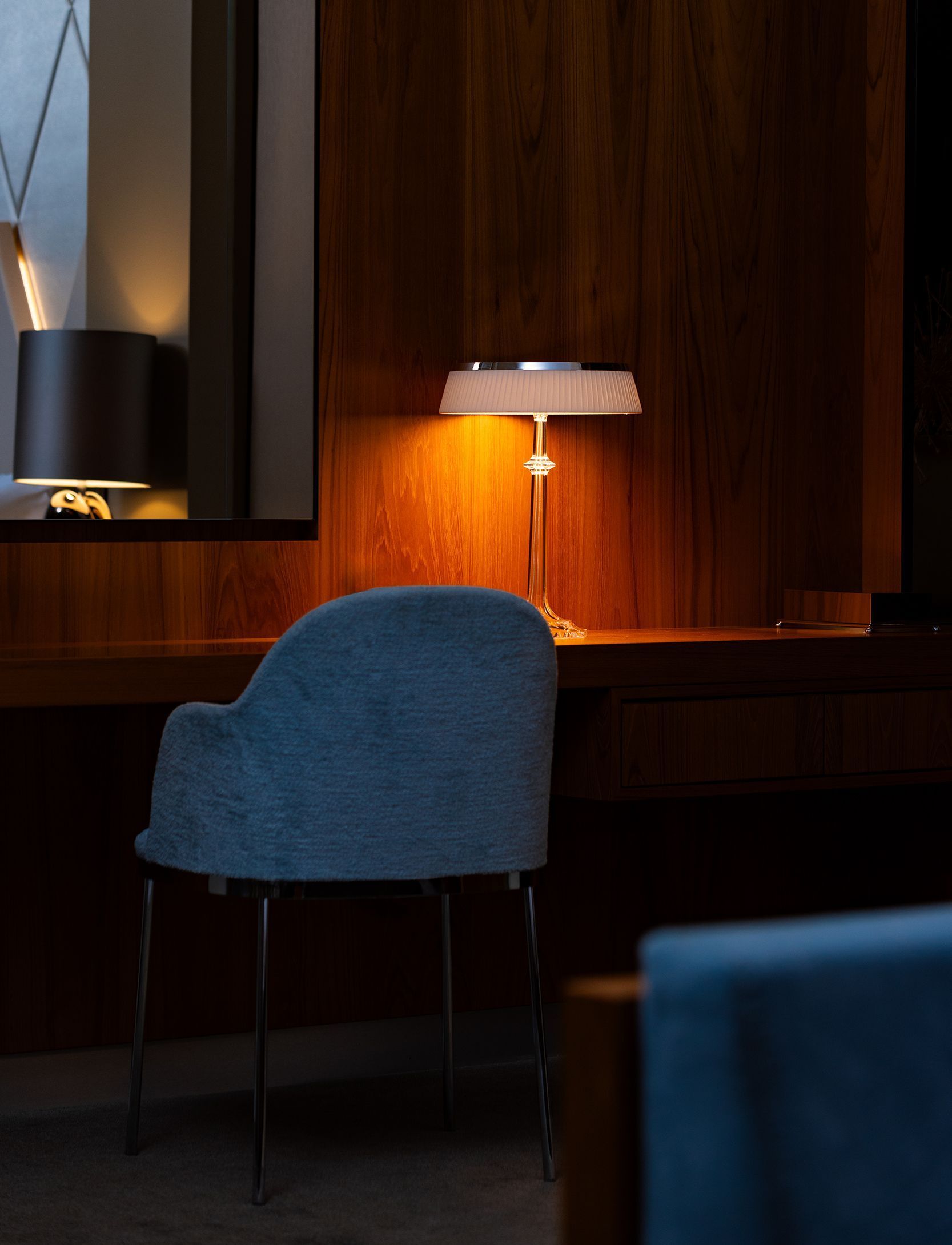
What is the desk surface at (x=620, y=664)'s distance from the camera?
2.17 m

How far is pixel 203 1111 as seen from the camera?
2627 mm

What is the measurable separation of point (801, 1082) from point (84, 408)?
2.12m

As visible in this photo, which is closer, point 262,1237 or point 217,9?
point 262,1237

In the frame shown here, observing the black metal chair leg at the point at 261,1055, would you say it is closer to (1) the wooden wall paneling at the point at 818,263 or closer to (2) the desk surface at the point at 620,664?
(2) the desk surface at the point at 620,664

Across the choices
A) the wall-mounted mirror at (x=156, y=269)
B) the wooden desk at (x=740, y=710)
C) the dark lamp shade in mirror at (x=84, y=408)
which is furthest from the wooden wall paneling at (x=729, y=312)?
the dark lamp shade in mirror at (x=84, y=408)

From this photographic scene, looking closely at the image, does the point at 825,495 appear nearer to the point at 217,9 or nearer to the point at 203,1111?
the point at 217,9

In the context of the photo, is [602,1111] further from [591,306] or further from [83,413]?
[591,306]

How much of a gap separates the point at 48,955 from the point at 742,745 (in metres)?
1.18

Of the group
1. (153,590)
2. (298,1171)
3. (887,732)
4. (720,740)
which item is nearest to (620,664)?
(720,740)

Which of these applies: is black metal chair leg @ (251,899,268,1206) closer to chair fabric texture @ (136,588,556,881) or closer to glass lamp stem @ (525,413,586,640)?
chair fabric texture @ (136,588,556,881)

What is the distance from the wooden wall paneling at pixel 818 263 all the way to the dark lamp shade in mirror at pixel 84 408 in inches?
50.5

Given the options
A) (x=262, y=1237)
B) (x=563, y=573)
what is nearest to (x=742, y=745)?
(x=563, y=573)

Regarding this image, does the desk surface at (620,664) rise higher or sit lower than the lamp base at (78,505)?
lower

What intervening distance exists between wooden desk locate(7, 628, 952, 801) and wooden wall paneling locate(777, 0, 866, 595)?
0.48 m
